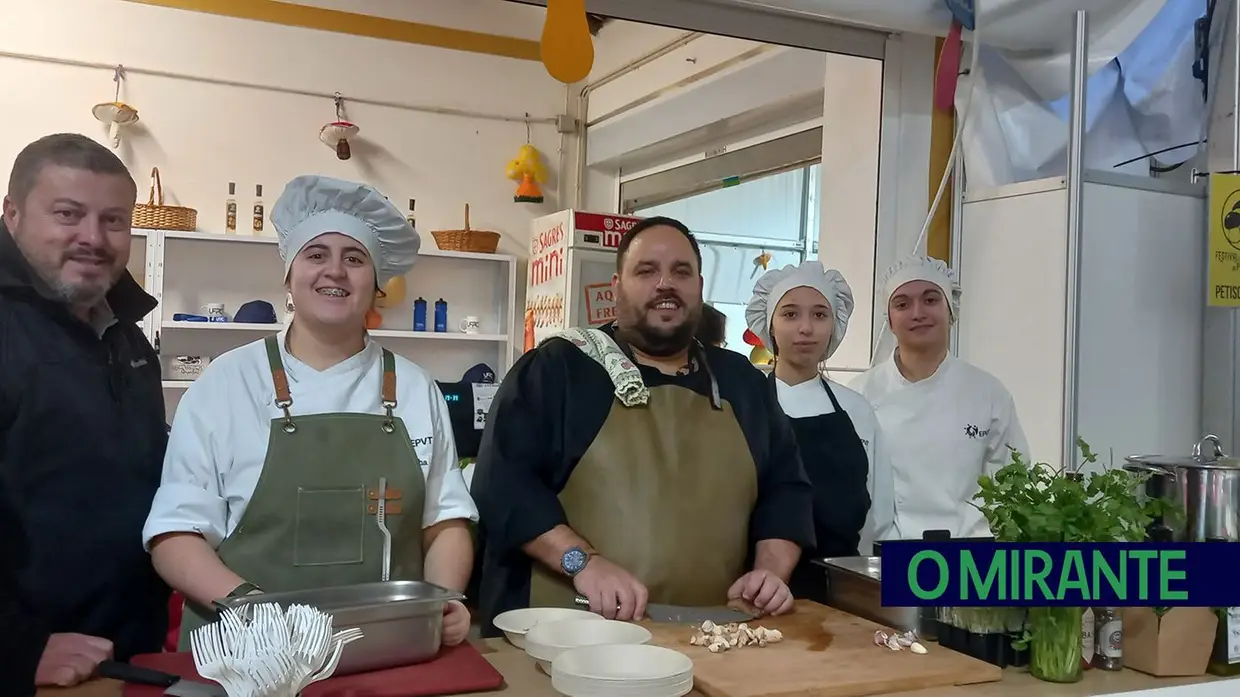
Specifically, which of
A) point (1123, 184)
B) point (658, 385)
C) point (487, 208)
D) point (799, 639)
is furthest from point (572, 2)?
point (487, 208)

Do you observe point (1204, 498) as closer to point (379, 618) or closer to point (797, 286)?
point (797, 286)

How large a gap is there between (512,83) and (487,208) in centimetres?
65

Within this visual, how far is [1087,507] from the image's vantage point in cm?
142

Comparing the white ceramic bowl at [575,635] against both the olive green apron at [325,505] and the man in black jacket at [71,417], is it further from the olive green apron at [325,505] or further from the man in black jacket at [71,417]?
the man in black jacket at [71,417]

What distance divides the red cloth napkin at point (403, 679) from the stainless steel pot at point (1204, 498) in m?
1.06

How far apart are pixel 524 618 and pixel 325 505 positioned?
0.34m

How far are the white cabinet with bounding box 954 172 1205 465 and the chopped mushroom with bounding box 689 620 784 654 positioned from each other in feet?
4.75

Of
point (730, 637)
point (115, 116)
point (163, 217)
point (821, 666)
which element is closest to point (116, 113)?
point (115, 116)

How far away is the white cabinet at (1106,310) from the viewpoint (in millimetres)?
2699

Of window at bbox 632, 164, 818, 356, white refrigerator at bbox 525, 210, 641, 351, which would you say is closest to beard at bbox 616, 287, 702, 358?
white refrigerator at bbox 525, 210, 641, 351

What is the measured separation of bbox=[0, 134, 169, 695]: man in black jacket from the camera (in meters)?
1.50

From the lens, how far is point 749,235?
4.98 m

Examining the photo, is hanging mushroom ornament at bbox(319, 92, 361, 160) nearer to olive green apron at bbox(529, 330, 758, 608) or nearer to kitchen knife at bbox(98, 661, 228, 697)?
olive green apron at bbox(529, 330, 758, 608)

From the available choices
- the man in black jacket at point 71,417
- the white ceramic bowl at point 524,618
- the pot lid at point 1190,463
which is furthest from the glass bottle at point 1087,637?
the man in black jacket at point 71,417
